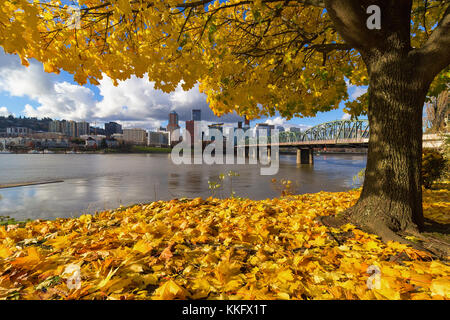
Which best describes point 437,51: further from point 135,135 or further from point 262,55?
point 135,135

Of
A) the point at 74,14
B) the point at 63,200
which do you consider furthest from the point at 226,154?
the point at 74,14

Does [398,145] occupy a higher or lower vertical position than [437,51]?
lower

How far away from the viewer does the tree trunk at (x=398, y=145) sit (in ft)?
9.07

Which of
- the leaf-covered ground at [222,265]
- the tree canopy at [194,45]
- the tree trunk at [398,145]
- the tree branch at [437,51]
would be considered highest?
the tree canopy at [194,45]

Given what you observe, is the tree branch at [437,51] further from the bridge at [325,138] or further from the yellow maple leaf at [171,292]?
the bridge at [325,138]

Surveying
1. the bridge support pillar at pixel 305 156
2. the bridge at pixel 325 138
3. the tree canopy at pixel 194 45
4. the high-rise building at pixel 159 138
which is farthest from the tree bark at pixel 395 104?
the high-rise building at pixel 159 138

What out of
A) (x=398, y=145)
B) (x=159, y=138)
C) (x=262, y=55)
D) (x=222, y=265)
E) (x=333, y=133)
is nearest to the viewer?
(x=222, y=265)

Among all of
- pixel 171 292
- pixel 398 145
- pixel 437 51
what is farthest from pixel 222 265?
pixel 437 51

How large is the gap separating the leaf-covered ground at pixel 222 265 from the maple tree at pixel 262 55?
892 millimetres

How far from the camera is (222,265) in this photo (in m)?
1.66

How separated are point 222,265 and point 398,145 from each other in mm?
2783

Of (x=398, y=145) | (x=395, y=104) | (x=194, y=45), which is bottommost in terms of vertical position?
(x=398, y=145)
